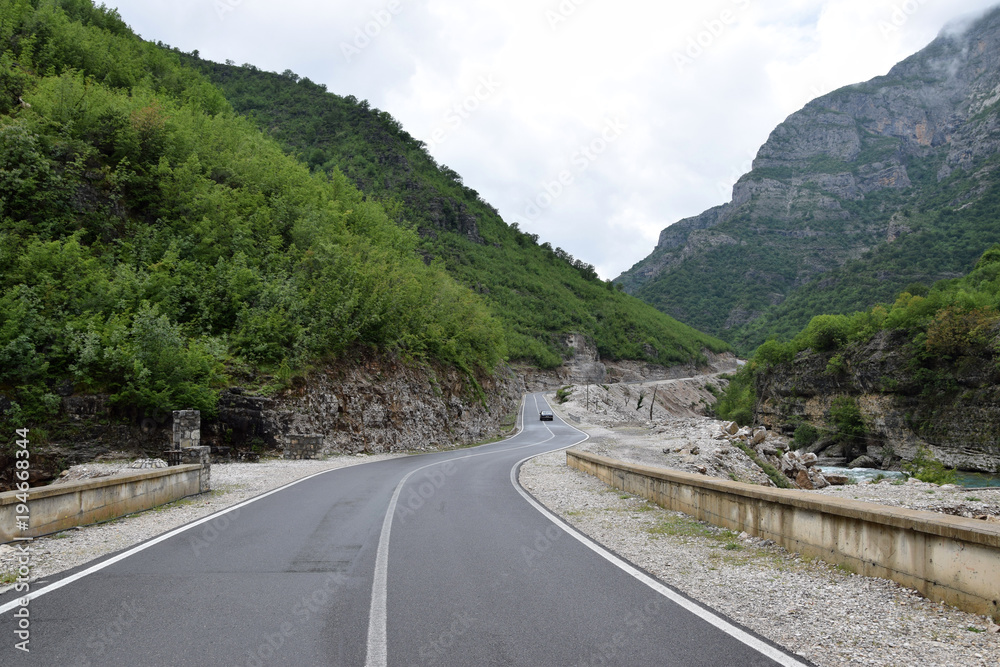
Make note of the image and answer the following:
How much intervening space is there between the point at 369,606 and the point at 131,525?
6.60m

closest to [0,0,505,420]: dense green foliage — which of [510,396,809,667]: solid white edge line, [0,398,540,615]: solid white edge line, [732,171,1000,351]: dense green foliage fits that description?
[0,398,540,615]: solid white edge line

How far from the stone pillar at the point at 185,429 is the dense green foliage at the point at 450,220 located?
72.2 metres

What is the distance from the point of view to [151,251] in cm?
2970

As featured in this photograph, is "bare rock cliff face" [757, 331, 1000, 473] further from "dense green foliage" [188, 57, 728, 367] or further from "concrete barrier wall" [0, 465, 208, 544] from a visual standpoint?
"concrete barrier wall" [0, 465, 208, 544]

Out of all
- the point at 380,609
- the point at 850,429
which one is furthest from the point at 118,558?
the point at 850,429

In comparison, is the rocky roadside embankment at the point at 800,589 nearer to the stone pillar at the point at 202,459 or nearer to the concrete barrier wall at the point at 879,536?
the concrete barrier wall at the point at 879,536

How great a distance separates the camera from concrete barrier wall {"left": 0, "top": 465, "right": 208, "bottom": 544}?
773 centimetres

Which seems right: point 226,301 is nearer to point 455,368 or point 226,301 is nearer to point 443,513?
point 455,368

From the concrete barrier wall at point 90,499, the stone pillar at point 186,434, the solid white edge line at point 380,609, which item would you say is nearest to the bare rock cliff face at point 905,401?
the solid white edge line at point 380,609

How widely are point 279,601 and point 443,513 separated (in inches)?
231

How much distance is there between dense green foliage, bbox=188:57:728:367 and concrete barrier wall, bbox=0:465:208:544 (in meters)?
78.1

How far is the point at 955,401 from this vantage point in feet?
174

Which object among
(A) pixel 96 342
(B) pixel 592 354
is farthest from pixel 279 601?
(B) pixel 592 354

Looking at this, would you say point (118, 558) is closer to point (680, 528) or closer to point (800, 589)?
point (800, 589)
